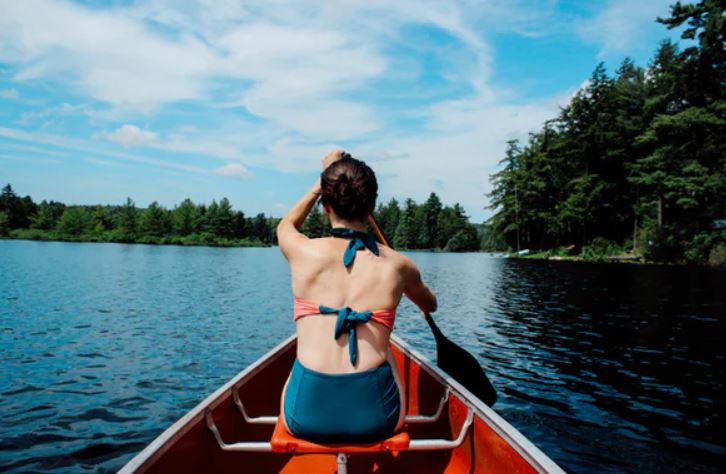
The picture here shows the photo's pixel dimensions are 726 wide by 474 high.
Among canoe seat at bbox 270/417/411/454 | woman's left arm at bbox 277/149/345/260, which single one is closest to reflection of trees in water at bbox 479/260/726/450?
canoe seat at bbox 270/417/411/454

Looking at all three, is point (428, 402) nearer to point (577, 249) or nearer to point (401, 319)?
point (401, 319)

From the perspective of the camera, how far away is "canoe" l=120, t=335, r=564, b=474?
2557 millimetres

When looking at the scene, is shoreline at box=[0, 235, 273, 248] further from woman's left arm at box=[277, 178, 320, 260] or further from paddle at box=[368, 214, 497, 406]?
woman's left arm at box=[277, 178, 320, 260]

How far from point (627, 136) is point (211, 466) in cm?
5620

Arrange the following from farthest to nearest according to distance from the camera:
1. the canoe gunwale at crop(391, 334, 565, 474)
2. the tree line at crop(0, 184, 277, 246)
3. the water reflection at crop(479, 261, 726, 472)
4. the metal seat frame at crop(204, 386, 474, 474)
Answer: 1. the tree line at crop(0, 184, 277, 246)
2. the water reflection at crop(479, 261, 726, 472)
3. the metal seat frame at crop(204, 386, 474, 474)
4. the canoe gunwale at crop(391, 334, 565, 474)

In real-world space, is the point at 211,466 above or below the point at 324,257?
below

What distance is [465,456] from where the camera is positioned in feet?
11.5

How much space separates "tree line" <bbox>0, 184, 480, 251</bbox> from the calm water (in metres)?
86.9

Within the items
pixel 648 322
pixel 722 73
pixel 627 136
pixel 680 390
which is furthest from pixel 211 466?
pixel 627 136

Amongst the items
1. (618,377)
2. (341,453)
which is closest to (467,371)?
(341,453)

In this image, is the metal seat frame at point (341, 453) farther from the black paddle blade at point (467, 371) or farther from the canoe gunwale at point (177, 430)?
the black paddle blade at point (467, 371)

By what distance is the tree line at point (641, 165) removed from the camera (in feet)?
115

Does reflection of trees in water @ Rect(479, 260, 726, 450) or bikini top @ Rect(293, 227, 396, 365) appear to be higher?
bikini top @ Rect(293, 227, 396, 365)

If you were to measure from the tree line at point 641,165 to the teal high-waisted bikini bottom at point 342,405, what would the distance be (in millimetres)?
37990
